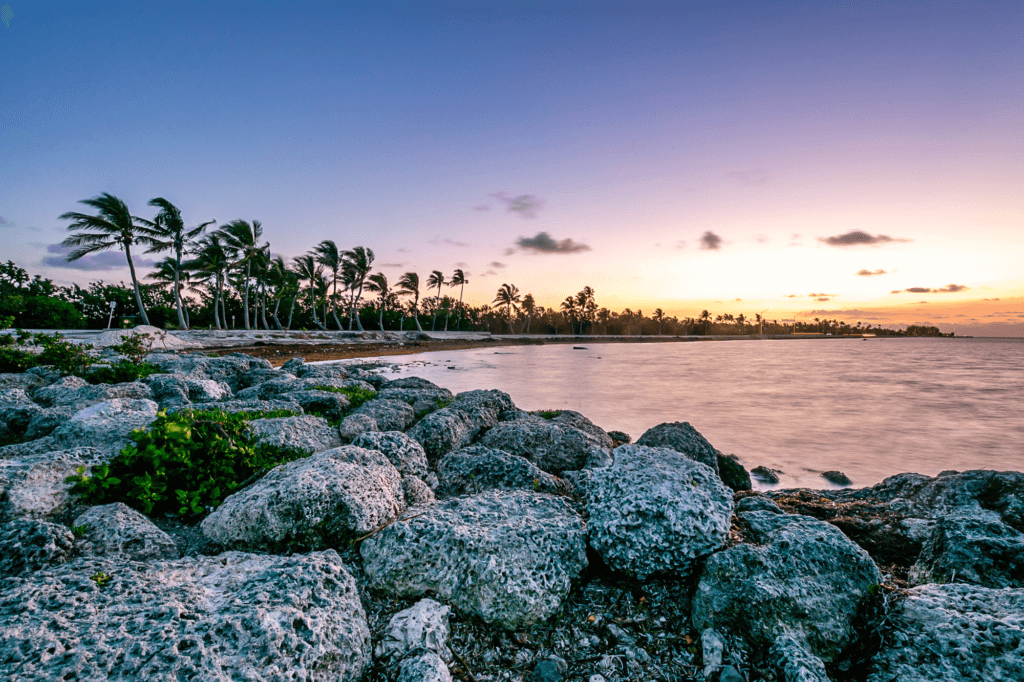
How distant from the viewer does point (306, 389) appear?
876cm

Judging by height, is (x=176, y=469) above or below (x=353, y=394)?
above

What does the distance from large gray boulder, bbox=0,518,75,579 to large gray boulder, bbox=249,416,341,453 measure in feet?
6.43

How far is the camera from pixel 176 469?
373cm

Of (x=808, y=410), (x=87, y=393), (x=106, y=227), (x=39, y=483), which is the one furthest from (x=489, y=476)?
(x=106, y=227)

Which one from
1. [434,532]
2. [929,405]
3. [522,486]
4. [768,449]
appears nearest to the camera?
[434,532]

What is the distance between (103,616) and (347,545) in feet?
4.33

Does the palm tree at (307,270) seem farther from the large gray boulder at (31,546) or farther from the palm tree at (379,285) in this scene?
the large gray boulder at (31,546)

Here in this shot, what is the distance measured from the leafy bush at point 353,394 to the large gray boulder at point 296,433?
2.31 m

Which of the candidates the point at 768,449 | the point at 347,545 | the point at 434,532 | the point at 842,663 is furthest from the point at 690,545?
the point at 768,449

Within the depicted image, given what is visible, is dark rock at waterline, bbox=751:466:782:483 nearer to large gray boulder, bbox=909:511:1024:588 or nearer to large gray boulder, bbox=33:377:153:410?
large gray boulder, bbox=909:511:1024:588

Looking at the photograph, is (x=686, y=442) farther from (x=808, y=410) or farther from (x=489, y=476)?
(x=808, y=410)

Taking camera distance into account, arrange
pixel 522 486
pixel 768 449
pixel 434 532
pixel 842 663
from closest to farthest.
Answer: pixel 842 663, pixel 434 532, pixel 522 486, pixel 768 449

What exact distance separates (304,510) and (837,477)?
9248 millimetres

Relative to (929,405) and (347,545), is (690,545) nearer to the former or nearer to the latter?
(347,545)
